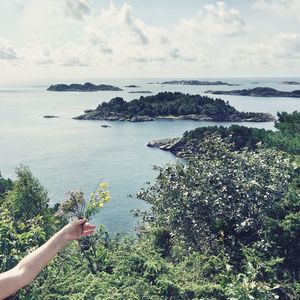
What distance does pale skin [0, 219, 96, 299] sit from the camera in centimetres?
291

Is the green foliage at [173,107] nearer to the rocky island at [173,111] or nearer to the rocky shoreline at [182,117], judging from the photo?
the rocky island at [173,111]

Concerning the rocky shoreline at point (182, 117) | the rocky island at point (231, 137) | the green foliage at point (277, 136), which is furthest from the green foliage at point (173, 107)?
the green foliage at point (277, 136)

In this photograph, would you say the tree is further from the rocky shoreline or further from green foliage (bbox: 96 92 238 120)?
green foliage (bbox: 96 92 238 120)

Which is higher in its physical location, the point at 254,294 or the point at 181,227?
the point at 254,294

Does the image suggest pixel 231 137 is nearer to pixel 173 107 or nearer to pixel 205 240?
pixel 205 240

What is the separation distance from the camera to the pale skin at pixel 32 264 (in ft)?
9.55

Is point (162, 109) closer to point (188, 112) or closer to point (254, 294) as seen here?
point (188, 112)

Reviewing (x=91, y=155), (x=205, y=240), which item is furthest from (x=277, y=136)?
(x=91, y=155)

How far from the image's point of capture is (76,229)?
3.46 m

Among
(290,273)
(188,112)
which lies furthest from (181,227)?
(188,112)

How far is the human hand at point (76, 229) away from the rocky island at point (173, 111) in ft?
482

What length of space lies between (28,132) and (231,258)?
117 m

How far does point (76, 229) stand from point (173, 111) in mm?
158452

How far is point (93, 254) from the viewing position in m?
25.0
